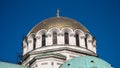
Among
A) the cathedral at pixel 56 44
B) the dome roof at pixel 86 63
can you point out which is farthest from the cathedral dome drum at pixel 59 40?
the dome roof at pixel 86 63

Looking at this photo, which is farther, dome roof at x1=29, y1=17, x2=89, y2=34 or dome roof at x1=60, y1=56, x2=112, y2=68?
dome roof at x1=29, y1=17, x2=89, y2=34

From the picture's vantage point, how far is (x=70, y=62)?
29703 millimetres

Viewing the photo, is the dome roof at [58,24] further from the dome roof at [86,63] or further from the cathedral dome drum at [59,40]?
the dome roof at [86,63]

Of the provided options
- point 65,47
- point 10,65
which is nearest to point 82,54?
point 65,47

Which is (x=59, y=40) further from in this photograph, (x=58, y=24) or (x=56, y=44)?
(x=58, y=24)

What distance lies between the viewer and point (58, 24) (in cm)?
3459

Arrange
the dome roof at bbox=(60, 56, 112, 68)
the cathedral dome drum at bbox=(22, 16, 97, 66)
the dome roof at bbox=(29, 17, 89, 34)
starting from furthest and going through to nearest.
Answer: the dome roof at bbox=(29, 17, 89, 34)
the cathedral dome drum at bbox=(22, 16, 97, 66)
the dome roof at bbox=(60, 56, 112, 68)

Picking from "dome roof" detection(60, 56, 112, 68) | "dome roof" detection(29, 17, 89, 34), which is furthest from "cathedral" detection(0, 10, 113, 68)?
"dome roof" detection(60, 56, 112, 68)

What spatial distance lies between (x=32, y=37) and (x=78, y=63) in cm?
694

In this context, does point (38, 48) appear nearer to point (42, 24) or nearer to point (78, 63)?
point (42, 24)

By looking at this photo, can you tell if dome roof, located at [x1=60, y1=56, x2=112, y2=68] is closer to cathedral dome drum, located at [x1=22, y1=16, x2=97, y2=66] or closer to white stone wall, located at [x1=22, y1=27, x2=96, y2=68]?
white stone wall, located at [x1=22, y1=27, x2=96, y2=68]

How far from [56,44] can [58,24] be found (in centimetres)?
224

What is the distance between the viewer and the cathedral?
103 ft

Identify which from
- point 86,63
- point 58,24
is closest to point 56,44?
point 58,24
